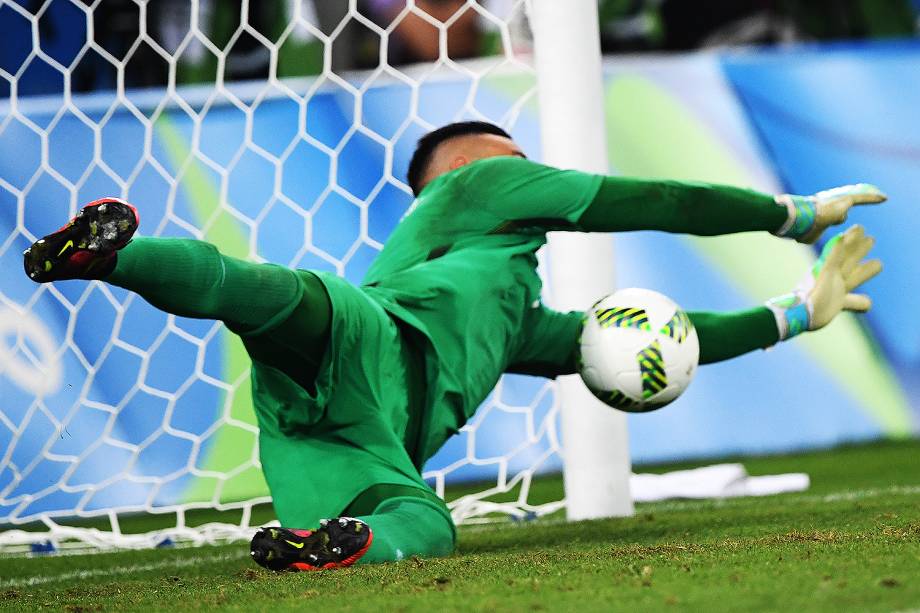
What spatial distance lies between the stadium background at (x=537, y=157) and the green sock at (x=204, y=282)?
6.25 ft

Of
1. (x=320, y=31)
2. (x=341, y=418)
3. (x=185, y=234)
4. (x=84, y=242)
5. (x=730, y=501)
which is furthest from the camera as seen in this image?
(x=320, y=31)

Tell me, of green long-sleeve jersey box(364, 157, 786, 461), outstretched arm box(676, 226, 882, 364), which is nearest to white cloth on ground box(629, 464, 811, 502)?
outstretched arm box(676, 226, 882, 364)

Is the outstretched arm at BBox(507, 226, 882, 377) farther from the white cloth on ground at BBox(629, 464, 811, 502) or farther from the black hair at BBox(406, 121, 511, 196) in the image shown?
the white cloth on ground at BBox(629, 464, 811, 502)

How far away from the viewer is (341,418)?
8.48 feet

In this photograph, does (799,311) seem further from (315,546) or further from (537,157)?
(537,157)

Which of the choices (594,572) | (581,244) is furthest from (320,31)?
(594,572)

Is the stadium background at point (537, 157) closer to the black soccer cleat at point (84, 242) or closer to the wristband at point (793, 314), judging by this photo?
the wristband at point (793, 314)

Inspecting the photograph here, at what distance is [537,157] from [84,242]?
3.30 meters

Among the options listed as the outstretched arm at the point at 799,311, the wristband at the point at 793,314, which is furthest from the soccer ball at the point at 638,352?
the wristband at the point at 793,314

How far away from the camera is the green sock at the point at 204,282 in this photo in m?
2.14

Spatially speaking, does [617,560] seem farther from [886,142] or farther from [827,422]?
[886,142]

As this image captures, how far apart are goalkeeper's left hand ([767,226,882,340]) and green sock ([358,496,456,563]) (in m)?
1.12

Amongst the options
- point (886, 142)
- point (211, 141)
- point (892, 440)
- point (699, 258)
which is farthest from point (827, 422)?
point (211, 141)

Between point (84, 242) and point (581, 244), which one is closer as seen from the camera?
point (84, 242)
